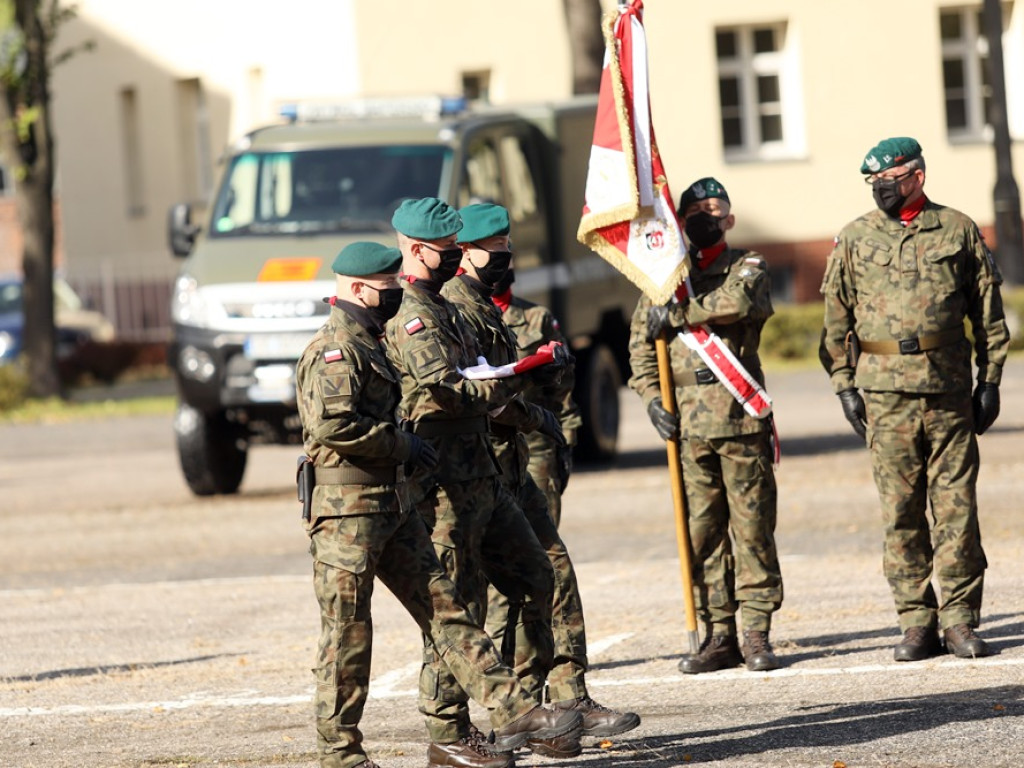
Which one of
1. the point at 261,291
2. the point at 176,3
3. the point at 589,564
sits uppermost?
the point at 176,3

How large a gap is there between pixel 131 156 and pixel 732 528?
31.7 m

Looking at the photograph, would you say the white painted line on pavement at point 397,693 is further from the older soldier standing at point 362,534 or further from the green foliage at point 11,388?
the green foliage at point 11,388

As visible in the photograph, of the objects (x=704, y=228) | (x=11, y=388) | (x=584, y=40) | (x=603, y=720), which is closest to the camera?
(x=603, y=720)

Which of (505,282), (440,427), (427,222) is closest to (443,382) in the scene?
(440,427)

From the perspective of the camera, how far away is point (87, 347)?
2962 cm

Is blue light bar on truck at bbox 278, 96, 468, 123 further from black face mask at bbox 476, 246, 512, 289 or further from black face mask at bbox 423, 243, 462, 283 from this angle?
black face mask at bbox 423, 243, 462, 283

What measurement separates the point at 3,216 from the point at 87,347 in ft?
50.8

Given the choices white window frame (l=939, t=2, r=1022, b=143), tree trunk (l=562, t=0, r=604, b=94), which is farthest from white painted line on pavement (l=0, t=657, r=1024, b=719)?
white window frame (l=939, t=2, r=1022, b=143)

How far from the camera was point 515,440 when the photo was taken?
23.5 feet

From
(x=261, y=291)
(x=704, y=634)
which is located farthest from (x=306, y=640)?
(x=261, y=291)

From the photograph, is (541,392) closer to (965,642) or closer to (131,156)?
(965,642)

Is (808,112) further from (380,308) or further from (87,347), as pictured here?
(380,308)

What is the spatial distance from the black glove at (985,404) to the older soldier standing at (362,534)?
2683 millimetres

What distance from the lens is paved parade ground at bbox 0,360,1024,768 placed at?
23.0ft
